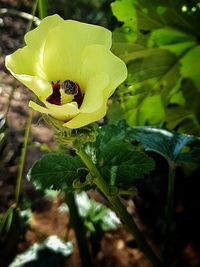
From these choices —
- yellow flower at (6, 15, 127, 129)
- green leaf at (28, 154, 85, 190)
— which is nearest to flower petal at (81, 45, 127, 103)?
yellow flower at (6, 15, 127, 129)

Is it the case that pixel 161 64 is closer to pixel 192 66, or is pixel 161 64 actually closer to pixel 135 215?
pixel 192 66

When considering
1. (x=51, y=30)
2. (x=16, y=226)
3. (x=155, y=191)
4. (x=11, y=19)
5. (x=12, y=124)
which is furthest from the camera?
(x=11, y=19)

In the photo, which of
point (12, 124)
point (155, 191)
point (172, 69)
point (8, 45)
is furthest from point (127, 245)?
point (8, 45)

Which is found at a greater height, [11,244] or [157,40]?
[157,40]

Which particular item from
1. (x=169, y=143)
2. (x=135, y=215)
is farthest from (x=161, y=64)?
(x=135, y=215)

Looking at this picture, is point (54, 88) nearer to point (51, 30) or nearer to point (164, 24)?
point (51, 30)
